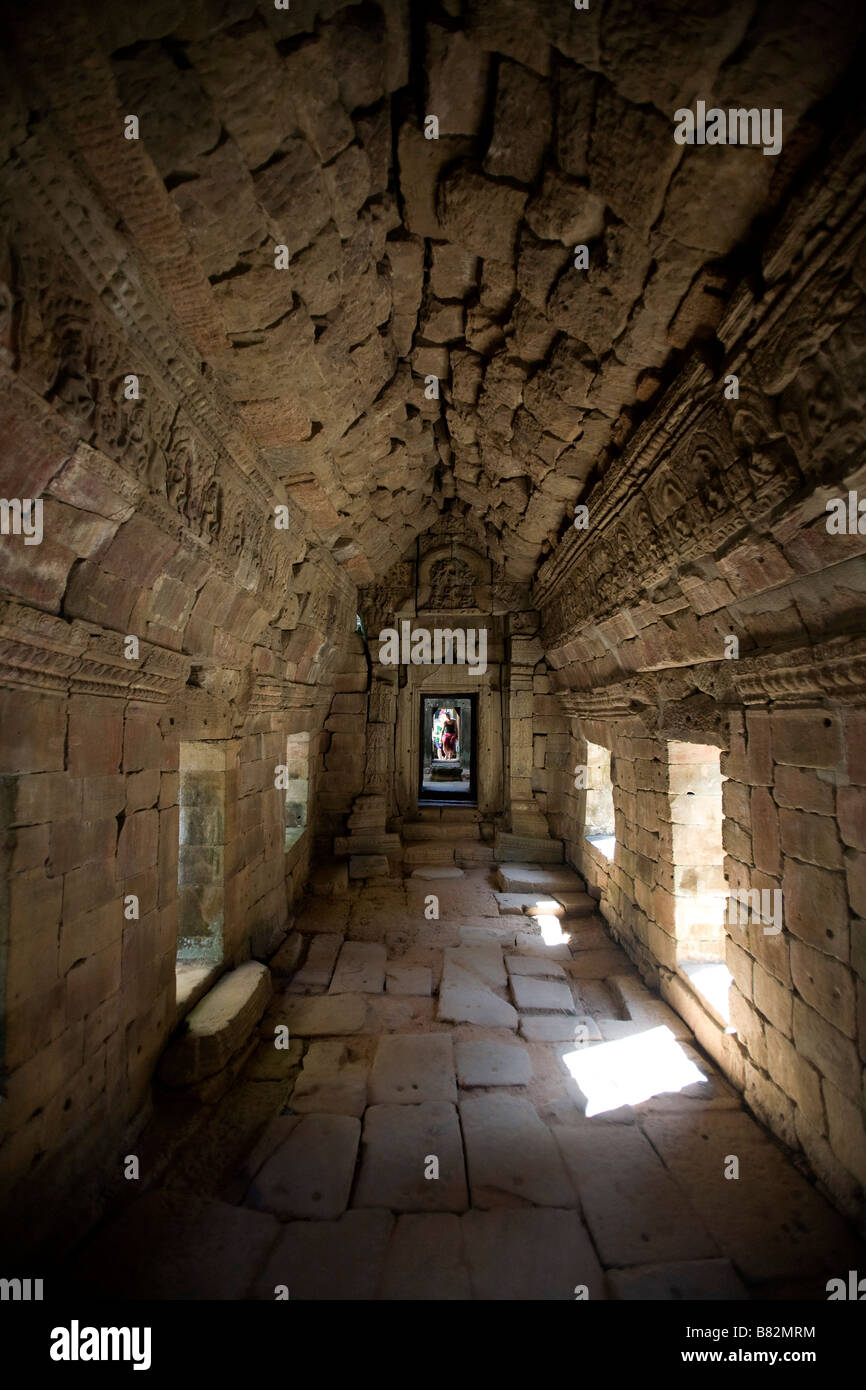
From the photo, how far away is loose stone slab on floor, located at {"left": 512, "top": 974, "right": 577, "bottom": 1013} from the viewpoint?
4.64m

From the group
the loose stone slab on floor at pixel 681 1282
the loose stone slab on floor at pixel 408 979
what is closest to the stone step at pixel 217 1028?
the loose stone slab on floor at pixel 408 979

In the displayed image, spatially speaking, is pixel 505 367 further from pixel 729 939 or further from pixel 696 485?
pixel 729 939

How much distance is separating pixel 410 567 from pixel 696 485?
6.04 meters

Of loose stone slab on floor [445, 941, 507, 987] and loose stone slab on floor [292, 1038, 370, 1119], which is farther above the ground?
loose stone slab on floor [445, 941, 507, 987]

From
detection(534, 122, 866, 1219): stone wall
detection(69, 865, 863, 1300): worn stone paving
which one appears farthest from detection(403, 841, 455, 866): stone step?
detection(534, 122, 866, 1219): stone wall

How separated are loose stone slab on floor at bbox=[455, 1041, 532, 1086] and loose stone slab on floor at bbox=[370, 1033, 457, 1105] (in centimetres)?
8

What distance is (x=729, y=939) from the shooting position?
3770mm

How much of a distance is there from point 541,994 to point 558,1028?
0.47 meters

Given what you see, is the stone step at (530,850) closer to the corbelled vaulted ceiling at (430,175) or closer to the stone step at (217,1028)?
the stone step at (217,1028)

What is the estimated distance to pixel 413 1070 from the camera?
12.6ft

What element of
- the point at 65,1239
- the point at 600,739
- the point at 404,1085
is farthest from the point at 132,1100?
the point at 600,739

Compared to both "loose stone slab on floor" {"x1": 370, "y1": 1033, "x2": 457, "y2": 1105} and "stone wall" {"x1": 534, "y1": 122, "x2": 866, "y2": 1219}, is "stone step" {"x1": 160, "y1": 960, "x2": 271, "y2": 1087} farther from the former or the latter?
"stone wall" {"x1": 534, "y1": 122, "x2": 866, "y2": 1219}

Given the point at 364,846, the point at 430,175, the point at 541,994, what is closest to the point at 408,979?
the point at 541,994

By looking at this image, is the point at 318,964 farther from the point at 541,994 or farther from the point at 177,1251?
the point at 177,1251
